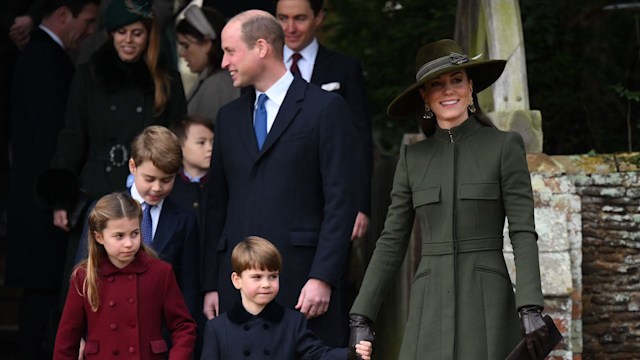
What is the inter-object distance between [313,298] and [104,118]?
184 centimetres

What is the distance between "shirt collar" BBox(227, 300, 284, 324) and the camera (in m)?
6.40

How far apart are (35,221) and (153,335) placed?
2480 millimetres

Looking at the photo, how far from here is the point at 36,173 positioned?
8930 mm

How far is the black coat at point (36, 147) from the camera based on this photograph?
28.7ft

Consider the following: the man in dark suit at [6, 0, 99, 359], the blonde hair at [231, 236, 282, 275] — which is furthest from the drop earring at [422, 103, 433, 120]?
the man in dark suit at [6, 0, 99, 359]

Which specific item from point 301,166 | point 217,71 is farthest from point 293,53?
point 301,166

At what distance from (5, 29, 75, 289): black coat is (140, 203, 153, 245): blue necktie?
1.72 metres

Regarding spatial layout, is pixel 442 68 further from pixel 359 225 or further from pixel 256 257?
pixel 359 225

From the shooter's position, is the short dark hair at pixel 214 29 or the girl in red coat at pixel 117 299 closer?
the girl in red coat at pixel 117 299

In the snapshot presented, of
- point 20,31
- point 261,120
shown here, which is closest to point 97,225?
point 261,120

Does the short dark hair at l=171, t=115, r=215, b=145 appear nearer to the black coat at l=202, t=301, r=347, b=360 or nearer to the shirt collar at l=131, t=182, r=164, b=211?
the shirt collar at l=131, t=182, r=164, b=211

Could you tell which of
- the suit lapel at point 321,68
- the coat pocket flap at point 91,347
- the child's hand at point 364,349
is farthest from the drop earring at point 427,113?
the suit lapel at point 321,68

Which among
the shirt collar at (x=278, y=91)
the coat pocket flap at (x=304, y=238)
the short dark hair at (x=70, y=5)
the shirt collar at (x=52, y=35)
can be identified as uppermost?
the short dark hair at (x=70, y=5)

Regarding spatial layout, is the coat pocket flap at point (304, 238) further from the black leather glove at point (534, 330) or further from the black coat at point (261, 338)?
the black leather glove at point (534, 330)
